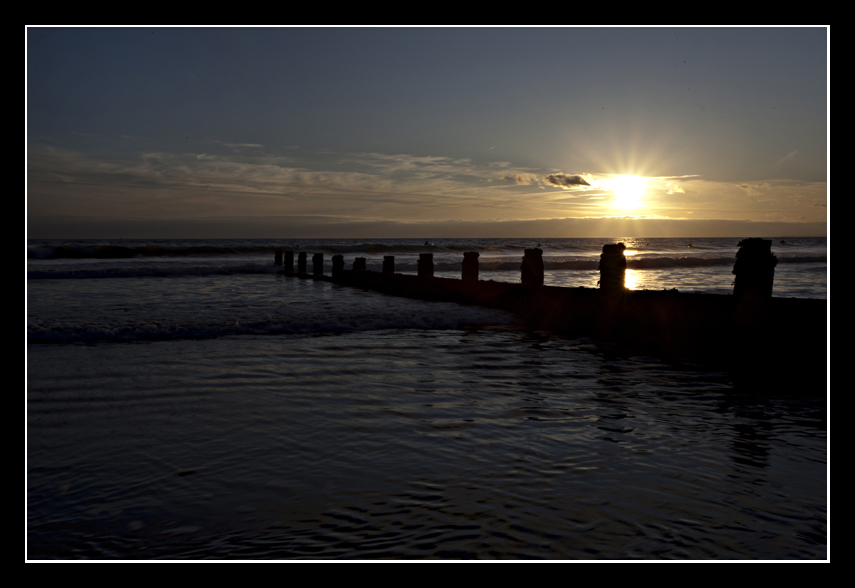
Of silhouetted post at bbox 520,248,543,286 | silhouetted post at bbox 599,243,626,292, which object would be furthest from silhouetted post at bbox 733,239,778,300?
silhouetted post at bbox 520,248,543,286

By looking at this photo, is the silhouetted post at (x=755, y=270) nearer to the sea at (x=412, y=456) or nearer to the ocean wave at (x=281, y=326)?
the sea at (x=412, y=456)

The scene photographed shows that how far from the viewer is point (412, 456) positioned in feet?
13.4

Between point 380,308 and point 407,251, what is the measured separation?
2261 inches

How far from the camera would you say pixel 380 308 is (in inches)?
526

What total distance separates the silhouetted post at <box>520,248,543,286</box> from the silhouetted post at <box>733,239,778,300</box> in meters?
5.44

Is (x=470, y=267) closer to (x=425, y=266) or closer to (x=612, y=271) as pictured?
(x=425, y=266)

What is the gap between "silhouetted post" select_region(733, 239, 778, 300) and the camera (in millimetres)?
7172

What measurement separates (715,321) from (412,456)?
17.7ft

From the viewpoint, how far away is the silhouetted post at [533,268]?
12611 millimetres

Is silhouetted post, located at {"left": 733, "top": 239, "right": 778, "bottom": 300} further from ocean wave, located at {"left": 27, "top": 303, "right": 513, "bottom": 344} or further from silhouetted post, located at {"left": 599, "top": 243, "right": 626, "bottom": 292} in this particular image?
ocean wave, located at {"left": 27, "top": 303, "right": 513, "bottom": 344}

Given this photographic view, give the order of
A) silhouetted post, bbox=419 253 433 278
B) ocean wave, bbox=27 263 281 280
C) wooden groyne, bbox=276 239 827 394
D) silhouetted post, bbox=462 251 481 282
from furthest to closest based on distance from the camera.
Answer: ocean wave, bbox=27 263 281 280 → silhouetted post, bbox=419 253 433 278 → silhouetted post, bbox=462 251 481 282 → wooden groyne, bbox=276 239 827 394

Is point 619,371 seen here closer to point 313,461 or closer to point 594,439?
point 594,439

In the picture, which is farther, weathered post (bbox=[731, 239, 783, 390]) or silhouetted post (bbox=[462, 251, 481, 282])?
silhouetted post (bbox=[462, 251, 481, 282])
